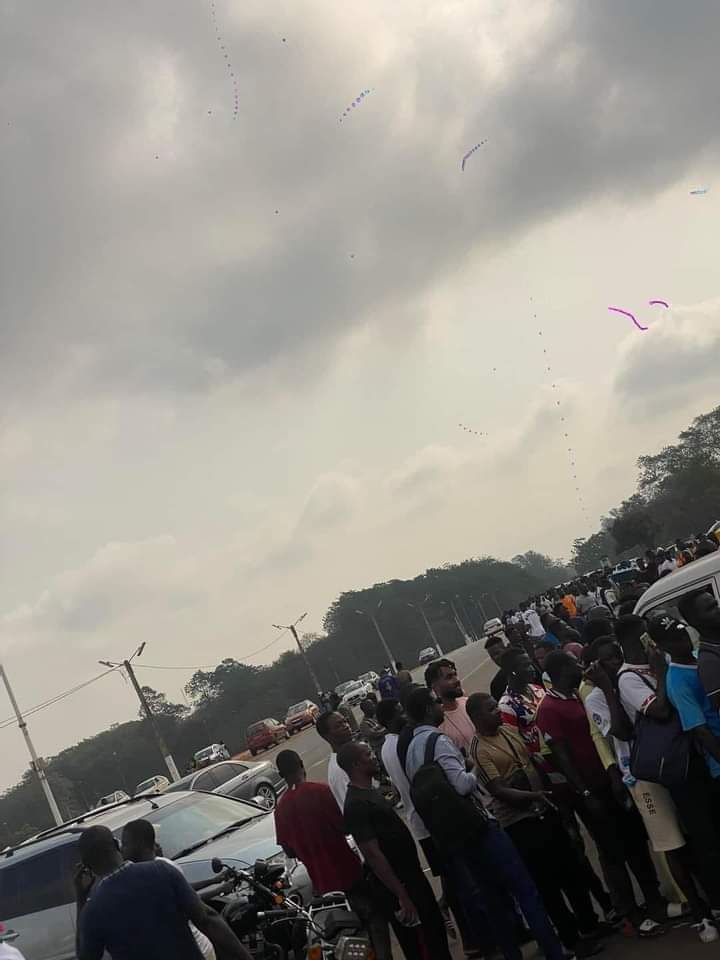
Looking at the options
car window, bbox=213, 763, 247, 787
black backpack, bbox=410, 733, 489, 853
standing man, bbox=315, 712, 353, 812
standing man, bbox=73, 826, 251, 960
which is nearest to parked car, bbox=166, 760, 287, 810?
car window, bbox=213, 763, 247, 787

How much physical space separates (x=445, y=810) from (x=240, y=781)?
583 inches

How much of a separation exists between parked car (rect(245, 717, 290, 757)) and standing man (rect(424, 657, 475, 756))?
42167 millimetres

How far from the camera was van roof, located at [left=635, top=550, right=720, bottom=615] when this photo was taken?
7333 mm

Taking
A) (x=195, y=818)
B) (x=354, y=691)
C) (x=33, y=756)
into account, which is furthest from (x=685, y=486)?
(x=195, y=818)

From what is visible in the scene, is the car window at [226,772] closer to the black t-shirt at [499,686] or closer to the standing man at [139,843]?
the black t-shirt at [499,686]

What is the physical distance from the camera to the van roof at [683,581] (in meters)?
7.33

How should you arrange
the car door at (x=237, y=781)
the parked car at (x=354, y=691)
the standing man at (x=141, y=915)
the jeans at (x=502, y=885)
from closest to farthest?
the standing man at (x=141, y=915) → the jeans at (x=502, y=885) → the car door at (x=237, y=781) → the parked car at (x=354, y=691)

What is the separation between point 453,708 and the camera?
712 cm

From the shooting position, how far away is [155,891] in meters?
4.77

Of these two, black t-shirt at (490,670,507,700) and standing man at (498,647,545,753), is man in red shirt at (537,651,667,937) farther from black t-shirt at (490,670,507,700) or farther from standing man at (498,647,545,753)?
black t-shirt at (490,670,507,700)

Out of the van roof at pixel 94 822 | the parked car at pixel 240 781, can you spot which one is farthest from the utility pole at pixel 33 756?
the van roof at pixel 94 822

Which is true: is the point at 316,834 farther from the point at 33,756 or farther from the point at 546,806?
the point at 33,756

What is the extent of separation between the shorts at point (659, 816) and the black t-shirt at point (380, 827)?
4.60 feet

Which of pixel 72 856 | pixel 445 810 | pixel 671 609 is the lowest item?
pixel 445 810
